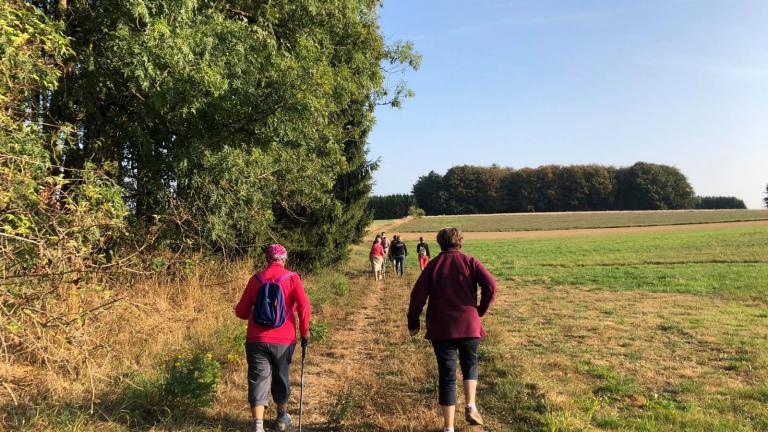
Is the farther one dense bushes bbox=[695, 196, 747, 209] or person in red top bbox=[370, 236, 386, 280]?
dense bushes bbox=[695, 196, 747, 209]

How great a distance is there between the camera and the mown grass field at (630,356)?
14.6 ft

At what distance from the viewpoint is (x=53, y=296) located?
15.8ft

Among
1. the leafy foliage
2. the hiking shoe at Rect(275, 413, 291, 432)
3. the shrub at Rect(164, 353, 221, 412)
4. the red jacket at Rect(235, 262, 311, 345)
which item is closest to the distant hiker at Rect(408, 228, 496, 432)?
the red jacket at Rect(235, 262, 311, 345)

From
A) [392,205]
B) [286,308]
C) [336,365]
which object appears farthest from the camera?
[392,205]

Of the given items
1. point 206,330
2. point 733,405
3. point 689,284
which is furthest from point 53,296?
point 689,284

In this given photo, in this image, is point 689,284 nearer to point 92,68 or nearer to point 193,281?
point 193,281

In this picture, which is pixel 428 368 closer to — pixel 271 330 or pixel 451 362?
pixel 451 362

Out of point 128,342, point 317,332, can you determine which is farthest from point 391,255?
point 128,342

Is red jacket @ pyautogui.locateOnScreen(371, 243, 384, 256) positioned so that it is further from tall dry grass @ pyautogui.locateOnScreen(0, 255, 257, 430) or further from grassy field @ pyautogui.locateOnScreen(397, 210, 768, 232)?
grassy field @ pyautogui.locateOnScreen(397, 210, 768, 232)

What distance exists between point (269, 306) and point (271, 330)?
0.23 m

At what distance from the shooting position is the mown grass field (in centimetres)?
445

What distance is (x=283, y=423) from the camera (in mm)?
4324

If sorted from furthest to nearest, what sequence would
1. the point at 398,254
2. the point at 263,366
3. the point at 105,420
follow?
the point at 398,254 < the point at 263,366 < the point at 105,420

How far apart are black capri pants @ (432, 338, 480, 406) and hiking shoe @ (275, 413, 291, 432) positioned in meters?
1.47
